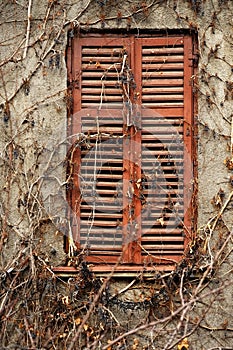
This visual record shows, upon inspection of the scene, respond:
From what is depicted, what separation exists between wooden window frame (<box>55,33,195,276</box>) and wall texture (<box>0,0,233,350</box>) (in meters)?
0.07

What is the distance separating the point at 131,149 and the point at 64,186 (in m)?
0.63

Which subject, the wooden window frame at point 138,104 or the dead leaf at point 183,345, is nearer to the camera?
the dead leaf at point 183,345

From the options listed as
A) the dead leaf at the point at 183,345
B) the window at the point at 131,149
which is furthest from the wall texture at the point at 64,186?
the window at the point at 131,149

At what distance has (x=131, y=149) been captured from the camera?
5.25m

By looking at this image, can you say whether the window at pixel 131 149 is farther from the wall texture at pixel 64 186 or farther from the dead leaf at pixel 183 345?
the dead leaf at pixel 183 345

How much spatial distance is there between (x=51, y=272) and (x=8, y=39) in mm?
1972

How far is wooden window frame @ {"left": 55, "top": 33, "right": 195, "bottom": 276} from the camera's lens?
5160 mm

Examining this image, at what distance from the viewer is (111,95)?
5.31 m

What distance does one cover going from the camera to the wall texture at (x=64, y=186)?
5.05 m

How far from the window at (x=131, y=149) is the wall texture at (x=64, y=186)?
115mm

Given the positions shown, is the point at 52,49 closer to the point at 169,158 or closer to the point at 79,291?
the point at 169,158

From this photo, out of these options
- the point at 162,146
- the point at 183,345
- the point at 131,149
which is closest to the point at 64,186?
the point at 131,149

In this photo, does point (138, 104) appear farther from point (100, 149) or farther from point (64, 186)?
point (64, 186)

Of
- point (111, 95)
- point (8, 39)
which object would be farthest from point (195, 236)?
point (8, 39)
